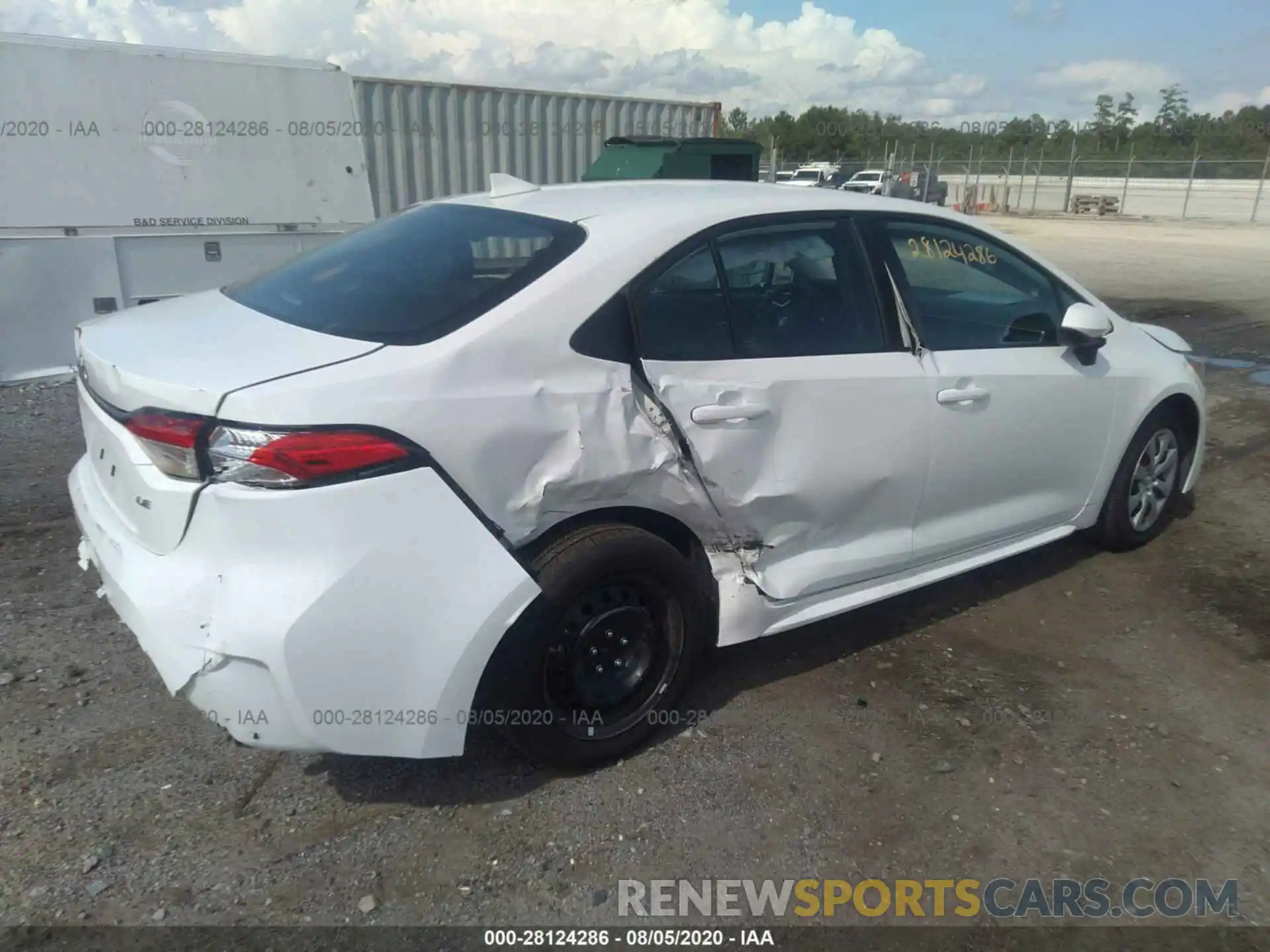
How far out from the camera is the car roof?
3049mm

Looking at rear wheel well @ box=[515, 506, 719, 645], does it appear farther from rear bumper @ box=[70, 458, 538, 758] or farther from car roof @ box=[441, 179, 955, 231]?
car roof @ box=[441, 179, 955, 231]

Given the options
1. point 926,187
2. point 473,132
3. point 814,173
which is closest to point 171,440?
point 473,132

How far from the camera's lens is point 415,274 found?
2922 mm

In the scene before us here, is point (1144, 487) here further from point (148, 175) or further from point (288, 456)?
point (148, 175)

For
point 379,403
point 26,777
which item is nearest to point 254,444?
point 379,403

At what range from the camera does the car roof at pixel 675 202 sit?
10.0 ft

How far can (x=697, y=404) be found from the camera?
2.91 m

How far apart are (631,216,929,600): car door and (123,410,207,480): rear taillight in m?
1.23

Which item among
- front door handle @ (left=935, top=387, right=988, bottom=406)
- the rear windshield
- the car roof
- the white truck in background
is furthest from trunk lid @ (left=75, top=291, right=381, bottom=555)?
the white truck in background

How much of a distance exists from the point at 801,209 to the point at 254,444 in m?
2.00

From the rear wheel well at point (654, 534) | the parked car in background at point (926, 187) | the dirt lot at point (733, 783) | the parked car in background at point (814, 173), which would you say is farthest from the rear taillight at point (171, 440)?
the parked car in background at point (814, 173)

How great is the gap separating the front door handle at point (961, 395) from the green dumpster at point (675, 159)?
19.2ft

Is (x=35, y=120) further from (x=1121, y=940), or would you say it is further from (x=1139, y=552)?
(x=1121, y=940)

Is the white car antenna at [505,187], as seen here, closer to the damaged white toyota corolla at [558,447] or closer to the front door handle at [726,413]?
the damaged white toyota corolla at [558,447]
